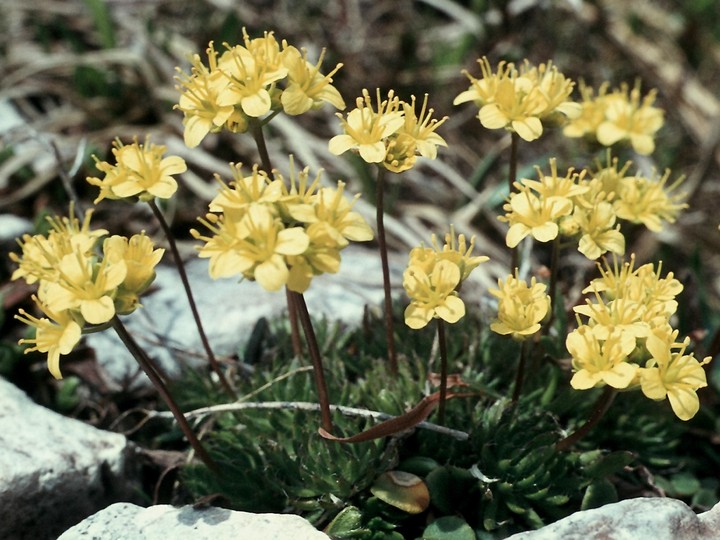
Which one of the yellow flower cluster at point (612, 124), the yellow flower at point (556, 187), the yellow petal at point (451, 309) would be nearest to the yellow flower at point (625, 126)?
the yellow flower cluster at point (612, 124)

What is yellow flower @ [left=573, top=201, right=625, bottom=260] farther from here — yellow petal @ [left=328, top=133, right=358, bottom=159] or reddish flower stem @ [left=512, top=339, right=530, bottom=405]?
yellow petal @ [left=328, top=133, right=358, bottom=159]

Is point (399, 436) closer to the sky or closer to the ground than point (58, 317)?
closer to the ground

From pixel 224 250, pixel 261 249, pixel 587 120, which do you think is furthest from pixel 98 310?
pixel 587 120

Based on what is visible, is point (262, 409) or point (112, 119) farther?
point (112, 119)

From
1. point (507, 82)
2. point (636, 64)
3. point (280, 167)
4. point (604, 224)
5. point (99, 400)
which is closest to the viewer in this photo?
point (604, 224)

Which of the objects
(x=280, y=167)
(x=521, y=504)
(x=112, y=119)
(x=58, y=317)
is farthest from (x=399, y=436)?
(x=112, y=119)

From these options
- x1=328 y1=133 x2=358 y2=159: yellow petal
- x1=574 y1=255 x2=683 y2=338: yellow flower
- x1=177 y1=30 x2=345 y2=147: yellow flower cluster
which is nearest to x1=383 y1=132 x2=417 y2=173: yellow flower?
x1=328 y1=133 x2=358 y2=159: yellow petal

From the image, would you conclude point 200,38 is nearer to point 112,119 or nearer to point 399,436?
point 112,119

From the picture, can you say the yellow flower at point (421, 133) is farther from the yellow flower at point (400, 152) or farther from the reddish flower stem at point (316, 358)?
the reddish flower stem at point (316, 358)
